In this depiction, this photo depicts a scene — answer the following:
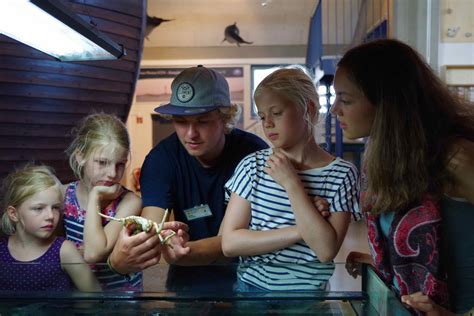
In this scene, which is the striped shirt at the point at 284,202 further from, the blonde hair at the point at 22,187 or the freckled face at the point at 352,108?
the blonde hair at the point at 22,187

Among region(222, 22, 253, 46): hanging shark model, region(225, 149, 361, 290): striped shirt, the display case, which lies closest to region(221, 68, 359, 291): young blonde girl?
region(225, 149, 361, 290): striped shirt

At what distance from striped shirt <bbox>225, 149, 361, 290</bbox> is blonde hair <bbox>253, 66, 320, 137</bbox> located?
6.0 inches

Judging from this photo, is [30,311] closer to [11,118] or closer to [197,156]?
[197,156]

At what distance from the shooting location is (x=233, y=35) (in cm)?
908

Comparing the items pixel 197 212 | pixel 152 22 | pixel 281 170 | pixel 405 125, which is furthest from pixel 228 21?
pixel 405 125

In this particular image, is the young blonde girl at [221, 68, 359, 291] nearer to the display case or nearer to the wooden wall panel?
the display case

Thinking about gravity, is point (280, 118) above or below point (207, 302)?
above

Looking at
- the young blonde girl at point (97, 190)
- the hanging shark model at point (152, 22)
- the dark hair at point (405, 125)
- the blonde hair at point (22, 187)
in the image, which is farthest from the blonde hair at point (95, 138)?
the hanging shark model at point (152, 22)

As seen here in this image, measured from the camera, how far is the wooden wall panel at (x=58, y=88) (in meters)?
4.71

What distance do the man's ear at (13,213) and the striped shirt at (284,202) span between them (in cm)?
71

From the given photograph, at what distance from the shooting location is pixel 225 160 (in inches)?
71.4

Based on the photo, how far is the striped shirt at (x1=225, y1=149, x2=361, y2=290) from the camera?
1209 millimetres

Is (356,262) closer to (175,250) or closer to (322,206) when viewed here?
(322,206)

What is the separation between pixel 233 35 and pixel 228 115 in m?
7.60
